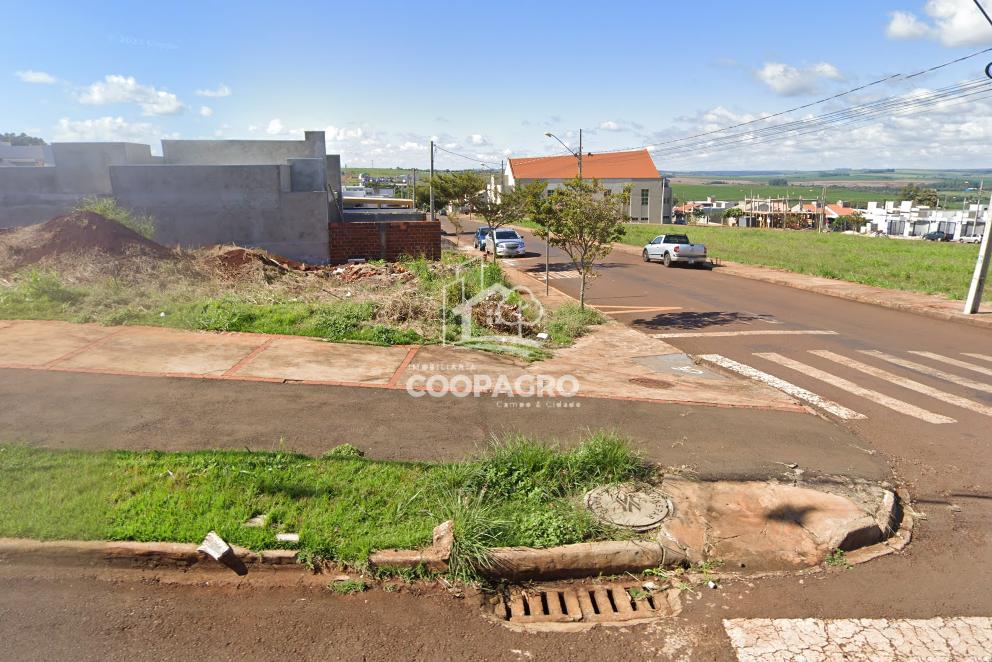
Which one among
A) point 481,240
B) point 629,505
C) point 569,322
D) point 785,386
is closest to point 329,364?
point 629,505

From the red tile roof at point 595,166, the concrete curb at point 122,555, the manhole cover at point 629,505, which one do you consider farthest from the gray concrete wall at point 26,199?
the red tile roof at point 595,166

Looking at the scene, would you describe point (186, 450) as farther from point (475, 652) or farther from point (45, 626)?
point (475, 652)

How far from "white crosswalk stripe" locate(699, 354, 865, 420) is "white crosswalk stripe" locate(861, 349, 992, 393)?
2866mm

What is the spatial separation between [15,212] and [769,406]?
977 inches

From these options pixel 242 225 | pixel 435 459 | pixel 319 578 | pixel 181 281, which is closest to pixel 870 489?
pixel 435 459

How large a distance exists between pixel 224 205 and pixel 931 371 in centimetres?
1961

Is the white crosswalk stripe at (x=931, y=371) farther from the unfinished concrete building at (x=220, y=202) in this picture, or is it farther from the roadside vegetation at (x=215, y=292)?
the unfinished concrete building at (x=220, y=202)

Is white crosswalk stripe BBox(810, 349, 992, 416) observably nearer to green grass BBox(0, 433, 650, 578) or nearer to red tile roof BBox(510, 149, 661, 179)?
green grass BBox(0, 433, 650, 578)

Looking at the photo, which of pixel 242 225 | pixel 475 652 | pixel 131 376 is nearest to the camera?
pixel 475 652

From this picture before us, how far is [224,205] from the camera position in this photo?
20547mm

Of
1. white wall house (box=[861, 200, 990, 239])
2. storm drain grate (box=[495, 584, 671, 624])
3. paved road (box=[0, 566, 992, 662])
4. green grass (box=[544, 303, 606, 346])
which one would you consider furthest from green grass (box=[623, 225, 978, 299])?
white wall house (box=[861, 200, 990, 239])

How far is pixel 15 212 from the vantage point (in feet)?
72.1

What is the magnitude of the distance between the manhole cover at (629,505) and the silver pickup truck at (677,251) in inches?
1003

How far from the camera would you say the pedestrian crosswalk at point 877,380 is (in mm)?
9457
